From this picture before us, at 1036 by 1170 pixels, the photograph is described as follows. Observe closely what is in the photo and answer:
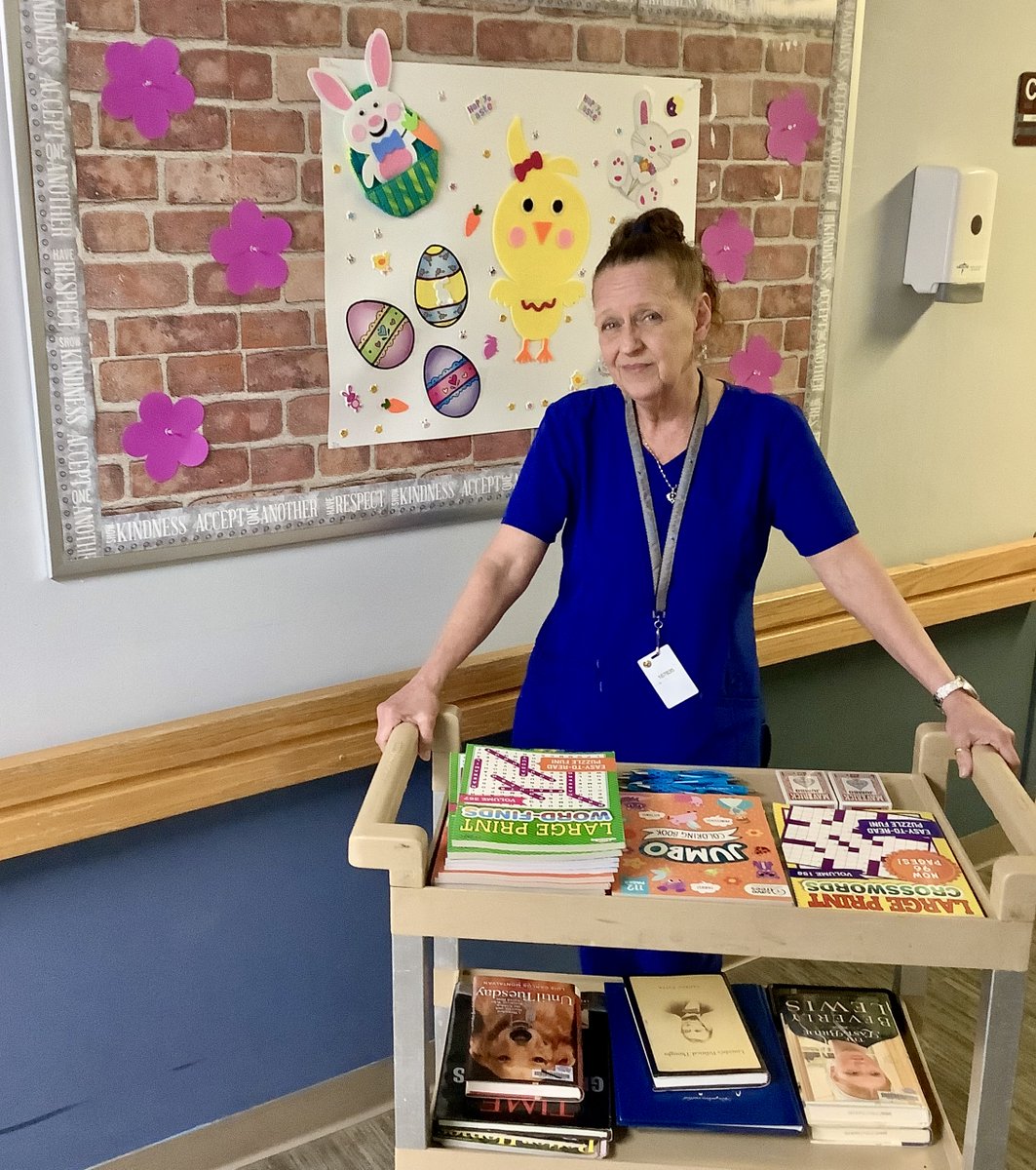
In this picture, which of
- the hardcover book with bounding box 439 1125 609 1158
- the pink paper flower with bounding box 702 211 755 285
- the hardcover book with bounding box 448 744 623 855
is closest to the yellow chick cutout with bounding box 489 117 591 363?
the pink paper flower with bounding box 702 211 755 285

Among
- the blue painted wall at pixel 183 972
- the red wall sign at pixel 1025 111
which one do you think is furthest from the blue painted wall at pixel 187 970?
the red wall sign at pixel 1025 111

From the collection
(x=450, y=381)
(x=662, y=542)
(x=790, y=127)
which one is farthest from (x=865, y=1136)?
(x=790, y=127)

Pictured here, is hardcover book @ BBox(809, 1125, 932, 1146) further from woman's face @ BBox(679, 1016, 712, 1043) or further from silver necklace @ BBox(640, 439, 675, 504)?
silver necklace @ BBox(640, 439, 675, 504)

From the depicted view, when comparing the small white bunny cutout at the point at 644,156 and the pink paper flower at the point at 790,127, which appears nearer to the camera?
the small white bunny cutout at the point at 644,156

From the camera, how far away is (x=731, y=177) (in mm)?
2305

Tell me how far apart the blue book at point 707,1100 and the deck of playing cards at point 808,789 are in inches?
12.1

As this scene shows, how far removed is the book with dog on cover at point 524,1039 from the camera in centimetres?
141

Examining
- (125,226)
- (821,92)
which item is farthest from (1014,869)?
(821,92)

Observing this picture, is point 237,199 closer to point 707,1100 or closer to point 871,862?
point 871,862

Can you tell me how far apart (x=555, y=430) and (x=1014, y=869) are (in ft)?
2.84

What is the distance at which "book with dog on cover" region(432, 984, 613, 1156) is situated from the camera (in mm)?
1352

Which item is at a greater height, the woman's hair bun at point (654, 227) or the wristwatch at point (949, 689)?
the woman's hair bun at point (654, 227)

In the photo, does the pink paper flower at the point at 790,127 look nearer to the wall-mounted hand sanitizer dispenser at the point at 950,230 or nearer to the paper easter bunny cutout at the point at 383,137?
the wall-mounted hand sanitizer dispenser at the point at 950,230

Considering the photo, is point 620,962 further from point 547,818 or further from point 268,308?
point 268,308
